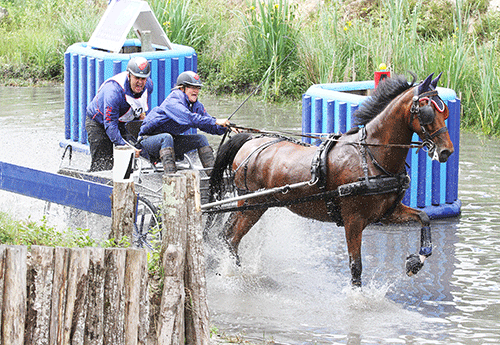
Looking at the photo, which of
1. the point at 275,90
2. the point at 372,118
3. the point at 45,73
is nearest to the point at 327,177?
the point at 372,118

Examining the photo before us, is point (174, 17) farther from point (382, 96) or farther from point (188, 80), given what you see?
point (382, 96)

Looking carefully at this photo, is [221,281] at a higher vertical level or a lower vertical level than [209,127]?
lower

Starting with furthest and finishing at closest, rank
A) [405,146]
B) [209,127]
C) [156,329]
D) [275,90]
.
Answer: [275,90] < [209,127] < [405,146] < [156,329]

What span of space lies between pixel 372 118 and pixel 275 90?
825cm

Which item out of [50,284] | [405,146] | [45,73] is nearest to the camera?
[50,284]

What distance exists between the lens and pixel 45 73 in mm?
16734

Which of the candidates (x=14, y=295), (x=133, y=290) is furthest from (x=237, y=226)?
(x=14, y=295)

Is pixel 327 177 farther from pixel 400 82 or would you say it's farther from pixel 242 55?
pixel 242 55

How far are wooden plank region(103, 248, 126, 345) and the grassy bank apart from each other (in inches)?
304

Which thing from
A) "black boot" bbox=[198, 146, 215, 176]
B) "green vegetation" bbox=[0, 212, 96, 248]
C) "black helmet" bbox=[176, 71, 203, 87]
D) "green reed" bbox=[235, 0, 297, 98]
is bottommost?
"green vegetation" bbox=[0, 212, 96, 248]

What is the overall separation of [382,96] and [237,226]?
5.72ft

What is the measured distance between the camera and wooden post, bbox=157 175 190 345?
423cm

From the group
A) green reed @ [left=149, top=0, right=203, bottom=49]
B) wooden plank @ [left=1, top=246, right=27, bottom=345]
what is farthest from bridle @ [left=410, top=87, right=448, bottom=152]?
green reed @ [left=149, top=0, right=203, bottom=49]

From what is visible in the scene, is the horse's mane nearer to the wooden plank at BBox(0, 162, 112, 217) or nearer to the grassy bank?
the wooden plank at BBox(0, 162, 112, 217)
